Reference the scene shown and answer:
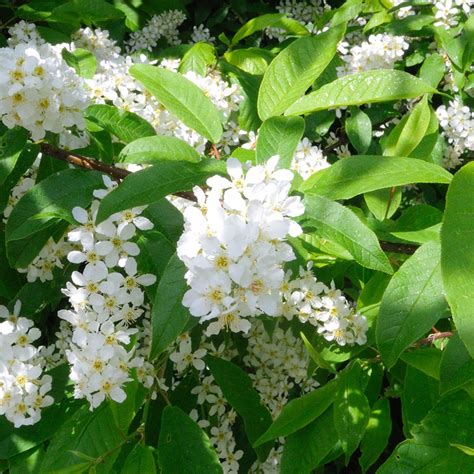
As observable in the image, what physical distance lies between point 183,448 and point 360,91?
2.79 ft

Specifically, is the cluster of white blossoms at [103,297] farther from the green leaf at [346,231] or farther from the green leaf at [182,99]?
the green leaf at [346,231]

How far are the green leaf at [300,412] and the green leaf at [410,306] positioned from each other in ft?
1.35

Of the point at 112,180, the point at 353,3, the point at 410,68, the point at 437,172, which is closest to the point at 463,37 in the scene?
the point at 353,3

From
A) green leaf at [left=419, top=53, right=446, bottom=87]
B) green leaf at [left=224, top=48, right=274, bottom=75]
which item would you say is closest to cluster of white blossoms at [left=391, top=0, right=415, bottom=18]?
green leaf at [left=419, top=53, right=446, bottom=87]

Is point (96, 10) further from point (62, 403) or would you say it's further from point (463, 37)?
point (62, 403)

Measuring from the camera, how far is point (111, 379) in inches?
55.3

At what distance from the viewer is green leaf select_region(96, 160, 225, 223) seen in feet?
3.84

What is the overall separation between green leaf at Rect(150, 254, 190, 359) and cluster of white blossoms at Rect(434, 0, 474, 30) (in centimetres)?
180

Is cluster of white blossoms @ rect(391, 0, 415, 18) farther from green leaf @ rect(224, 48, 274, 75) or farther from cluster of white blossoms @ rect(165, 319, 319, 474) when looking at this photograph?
cluster of white blossoms @ rect(165, 319, 319, 474)

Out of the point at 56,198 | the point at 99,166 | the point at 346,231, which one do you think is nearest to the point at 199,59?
the point at 99,166

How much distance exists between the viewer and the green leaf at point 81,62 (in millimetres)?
1818

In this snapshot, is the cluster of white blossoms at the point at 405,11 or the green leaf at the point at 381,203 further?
the cluster of white blossoms at the point at 405,11

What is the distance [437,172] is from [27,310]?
1.15m

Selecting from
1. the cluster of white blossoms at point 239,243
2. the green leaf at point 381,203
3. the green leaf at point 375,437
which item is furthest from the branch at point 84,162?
the green leaf at point 375,437
